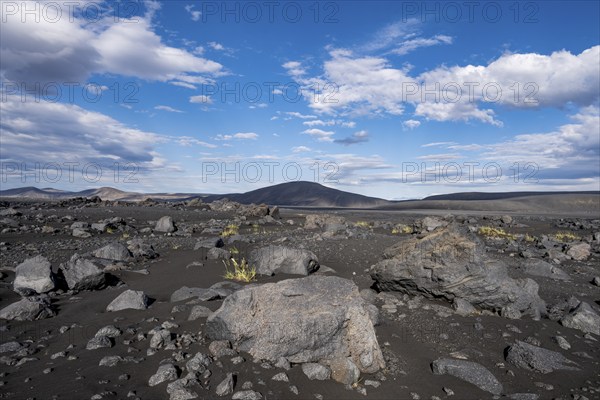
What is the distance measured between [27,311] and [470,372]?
19.2 ft

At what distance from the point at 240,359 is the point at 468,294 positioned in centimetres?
398

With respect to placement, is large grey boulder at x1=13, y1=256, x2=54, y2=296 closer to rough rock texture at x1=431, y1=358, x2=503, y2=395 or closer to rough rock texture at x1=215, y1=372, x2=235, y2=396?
rough rock texture at x1=215, y1=372, x2=235, y2=396

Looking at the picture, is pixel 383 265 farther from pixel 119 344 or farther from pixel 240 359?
pixel 119 344

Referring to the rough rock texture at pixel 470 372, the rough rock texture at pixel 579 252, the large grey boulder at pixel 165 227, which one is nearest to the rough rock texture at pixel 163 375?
the rough rock texture at pixel 470 372

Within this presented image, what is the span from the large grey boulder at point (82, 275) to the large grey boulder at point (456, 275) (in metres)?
5.14

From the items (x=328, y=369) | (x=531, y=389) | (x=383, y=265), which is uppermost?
(x=383, y=265)

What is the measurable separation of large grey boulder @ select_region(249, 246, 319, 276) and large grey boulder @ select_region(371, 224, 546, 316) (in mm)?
1540

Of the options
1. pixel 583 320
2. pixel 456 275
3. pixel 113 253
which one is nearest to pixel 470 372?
pixel 456 275

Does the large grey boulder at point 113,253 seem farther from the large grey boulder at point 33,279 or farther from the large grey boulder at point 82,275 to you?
the large grey boulder at point 33,279

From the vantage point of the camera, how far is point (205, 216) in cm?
2730

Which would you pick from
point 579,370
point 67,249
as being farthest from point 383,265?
point 67,249

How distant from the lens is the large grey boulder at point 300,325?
4.01m

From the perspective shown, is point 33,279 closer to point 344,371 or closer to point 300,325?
point 300,325

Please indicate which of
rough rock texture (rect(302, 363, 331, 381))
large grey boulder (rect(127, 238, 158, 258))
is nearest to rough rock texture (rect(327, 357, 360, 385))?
rough rock texture (rect(302, 363, 331, 381))
